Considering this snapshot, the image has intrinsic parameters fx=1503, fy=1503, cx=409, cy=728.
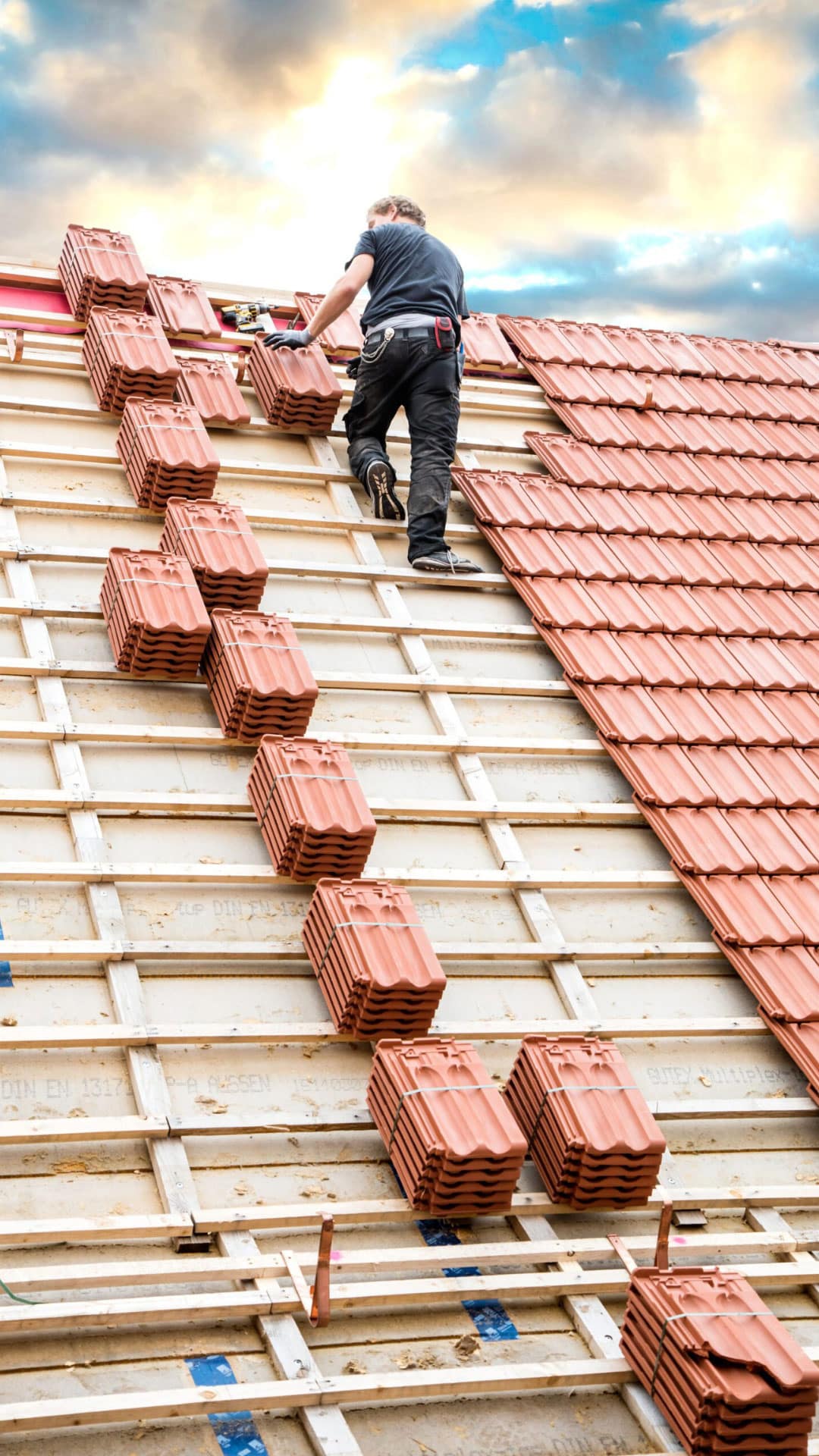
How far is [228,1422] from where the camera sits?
4.08 metres

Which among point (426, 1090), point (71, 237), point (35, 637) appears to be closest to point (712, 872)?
point (426, 1090)

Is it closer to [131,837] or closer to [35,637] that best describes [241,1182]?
[131,837]

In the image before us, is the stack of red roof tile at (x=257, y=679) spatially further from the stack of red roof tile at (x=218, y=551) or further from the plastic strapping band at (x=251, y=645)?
the stack of red roof tile at (x=218, y=551)

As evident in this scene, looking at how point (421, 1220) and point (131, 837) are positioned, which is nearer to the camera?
point (421, 1220)

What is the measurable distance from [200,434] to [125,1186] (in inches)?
165

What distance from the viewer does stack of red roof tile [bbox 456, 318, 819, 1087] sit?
6.56m

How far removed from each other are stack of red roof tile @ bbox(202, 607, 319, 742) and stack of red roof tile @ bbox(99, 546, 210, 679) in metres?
0.12

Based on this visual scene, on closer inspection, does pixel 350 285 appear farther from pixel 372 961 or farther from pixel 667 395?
pixel 372 961

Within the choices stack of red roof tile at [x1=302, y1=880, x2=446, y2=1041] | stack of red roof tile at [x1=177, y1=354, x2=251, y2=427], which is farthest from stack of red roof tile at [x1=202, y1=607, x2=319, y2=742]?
stack of red roof tile at [x1=177, y1=354, x2=251, y2=427]

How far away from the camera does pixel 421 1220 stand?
4961 millimetres

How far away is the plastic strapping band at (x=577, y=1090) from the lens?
509 centimetres

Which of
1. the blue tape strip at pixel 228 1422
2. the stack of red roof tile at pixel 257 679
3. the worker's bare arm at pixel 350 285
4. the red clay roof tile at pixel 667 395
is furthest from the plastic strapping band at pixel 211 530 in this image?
the blue tape strip at pixel 228 1422

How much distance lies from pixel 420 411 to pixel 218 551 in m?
1.69

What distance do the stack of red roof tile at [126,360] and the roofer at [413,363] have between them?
0.90m
